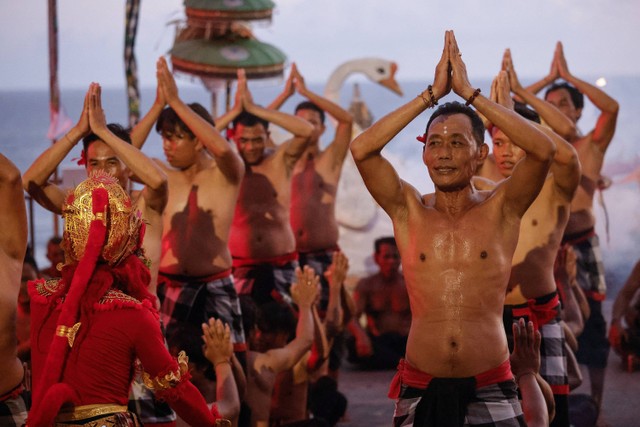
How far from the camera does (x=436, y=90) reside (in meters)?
3.48

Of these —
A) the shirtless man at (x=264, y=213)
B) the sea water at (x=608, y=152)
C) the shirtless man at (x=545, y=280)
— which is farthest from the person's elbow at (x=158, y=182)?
the sea water at (x=608, y=152)

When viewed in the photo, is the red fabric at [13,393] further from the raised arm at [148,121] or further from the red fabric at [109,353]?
the raised arm at [148,121]

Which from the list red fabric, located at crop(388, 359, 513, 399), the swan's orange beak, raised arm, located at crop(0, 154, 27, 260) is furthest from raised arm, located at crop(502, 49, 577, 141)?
the swan's orange beak

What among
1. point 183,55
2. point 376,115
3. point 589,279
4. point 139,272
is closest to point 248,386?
point 139,272

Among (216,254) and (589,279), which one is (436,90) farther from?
(589,279)

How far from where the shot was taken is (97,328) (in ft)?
9.70

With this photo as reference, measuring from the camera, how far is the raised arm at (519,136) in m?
3.49

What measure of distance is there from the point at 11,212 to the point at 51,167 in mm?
921

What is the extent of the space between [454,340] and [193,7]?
15.5 feet

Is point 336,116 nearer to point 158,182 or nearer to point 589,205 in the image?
point 589,205

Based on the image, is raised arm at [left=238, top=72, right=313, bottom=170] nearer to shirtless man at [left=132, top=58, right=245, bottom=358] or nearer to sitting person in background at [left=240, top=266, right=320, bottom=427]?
shirtless man at [left=132, top=58, right=245, bottom=358]

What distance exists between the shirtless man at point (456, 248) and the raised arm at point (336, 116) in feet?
9.37

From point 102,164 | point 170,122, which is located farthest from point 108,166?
point 170,122

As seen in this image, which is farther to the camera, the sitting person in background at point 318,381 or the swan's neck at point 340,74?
the swan's neck at point 340,74
